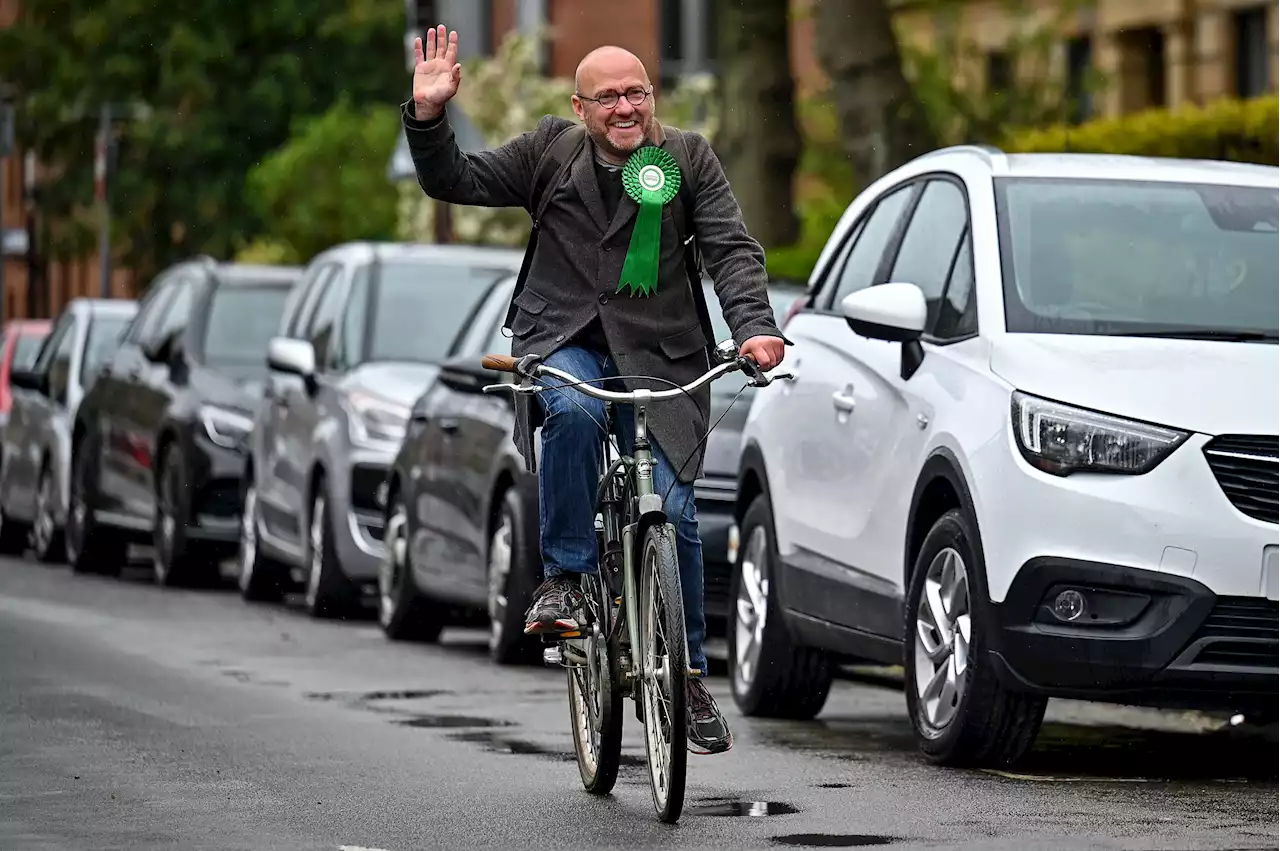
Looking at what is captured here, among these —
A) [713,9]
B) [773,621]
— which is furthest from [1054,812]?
[713,9]

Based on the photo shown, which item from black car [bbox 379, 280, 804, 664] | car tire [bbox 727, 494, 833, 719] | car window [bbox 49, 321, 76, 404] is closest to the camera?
car tire [bbox 727, 494, 833, 719]

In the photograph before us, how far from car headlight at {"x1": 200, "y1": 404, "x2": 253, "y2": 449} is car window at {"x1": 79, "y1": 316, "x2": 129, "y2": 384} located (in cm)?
444

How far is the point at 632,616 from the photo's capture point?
8.55 meters

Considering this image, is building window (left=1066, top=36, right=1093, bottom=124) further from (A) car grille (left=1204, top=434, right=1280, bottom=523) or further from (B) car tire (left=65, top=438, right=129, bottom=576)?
(A) car grille (left=1204, top=434, right=1280, bottom=523)

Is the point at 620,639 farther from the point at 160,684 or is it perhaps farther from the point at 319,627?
the point at 319,627

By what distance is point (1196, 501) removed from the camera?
8.95m

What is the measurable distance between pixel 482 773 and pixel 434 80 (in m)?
2.08

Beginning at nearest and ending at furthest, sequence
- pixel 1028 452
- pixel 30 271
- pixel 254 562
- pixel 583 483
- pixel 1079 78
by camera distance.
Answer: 1. pixel 583 483
2. pixel 1028 452
3. pixel 254 562
4. pixel 1079 78
5. pixel 30 271

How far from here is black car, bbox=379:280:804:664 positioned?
13523 mm

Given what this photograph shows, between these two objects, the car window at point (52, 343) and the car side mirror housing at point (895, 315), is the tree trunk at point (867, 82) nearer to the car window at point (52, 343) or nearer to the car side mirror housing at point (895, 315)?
the car window at point (52, 343)

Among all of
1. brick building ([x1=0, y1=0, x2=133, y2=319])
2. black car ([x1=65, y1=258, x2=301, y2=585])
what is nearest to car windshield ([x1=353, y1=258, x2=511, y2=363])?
black car ([x1=65, y1=258, x2=301, y2=585])

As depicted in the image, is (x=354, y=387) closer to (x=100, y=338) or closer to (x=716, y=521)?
(x=716, y=521)

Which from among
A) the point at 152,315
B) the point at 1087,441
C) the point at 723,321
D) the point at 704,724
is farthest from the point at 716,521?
the point at 152,315

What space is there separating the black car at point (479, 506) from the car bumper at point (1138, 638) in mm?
4247
